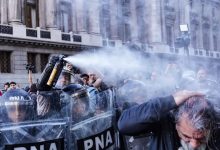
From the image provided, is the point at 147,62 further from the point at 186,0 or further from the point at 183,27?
the point at 183,27

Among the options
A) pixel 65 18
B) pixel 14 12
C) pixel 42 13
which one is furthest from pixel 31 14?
pixel 14 12

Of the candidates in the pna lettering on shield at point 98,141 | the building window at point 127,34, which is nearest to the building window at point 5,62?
the building window at point 127,34

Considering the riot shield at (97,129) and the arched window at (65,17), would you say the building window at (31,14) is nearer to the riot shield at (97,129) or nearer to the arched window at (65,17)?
the arched window at (65,17)

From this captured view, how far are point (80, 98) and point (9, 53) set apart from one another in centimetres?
2325

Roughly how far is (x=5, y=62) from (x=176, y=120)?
25.9 metres

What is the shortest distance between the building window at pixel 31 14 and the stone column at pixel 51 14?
2.57 ft

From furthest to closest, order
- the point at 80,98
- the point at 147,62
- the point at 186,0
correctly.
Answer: the point at 186,0, the point at 147,62, the point at 80,98

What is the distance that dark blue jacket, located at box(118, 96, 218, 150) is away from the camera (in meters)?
2.61

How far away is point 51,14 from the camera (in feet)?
101

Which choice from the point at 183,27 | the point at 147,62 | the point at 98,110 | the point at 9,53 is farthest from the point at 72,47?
the point at 98,110

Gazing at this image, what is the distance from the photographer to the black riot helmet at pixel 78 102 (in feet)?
16.8

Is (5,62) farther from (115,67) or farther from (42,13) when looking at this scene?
(115,67)

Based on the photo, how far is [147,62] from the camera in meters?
8.27

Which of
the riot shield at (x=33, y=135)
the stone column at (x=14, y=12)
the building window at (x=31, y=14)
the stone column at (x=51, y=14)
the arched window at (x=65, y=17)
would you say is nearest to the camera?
the riot shield at (x=33, y=135)
